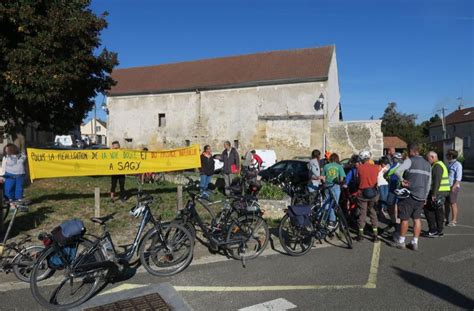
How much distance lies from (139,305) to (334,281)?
2581 millimetres

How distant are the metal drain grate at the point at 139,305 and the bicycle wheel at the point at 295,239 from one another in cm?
257

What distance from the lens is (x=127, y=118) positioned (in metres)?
39.0

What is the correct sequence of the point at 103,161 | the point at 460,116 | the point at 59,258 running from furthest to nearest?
the point at 460,116 < the point at 103,161 < the point at 59,258

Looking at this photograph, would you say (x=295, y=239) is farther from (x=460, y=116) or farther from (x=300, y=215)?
(x=460, y=116)

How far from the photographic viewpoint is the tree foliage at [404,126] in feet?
237

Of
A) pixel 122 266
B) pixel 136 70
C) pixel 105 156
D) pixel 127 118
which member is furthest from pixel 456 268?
pixel 136 70

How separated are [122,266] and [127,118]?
35.5 metres

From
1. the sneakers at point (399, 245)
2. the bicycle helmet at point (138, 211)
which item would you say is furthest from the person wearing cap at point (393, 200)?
the bicycle helmet at point (138, 211)

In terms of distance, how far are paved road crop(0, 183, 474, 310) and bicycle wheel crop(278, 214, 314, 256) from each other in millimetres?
152

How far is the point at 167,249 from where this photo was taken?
5371 mm

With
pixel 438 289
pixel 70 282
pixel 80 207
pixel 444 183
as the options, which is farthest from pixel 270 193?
pixel 70 282

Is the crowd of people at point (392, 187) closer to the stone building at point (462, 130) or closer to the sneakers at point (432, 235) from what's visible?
the sneakers at point (432, 235)

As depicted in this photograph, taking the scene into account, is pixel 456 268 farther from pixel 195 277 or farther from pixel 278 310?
pixel 195 277

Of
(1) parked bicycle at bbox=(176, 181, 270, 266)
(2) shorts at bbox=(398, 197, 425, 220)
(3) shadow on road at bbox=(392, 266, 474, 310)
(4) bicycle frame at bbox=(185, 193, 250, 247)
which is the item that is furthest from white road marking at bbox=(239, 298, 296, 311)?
(2) shorts at bbox=(398, 197, 425, 220)
